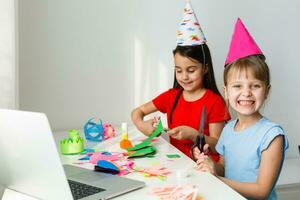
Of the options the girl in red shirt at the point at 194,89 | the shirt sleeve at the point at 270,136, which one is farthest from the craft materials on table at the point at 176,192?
the girl in red shirt at the point at 194,89

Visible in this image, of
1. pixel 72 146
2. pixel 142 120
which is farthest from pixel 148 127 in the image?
pixel 72 146

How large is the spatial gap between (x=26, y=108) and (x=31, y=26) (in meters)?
0.35

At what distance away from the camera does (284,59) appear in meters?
1.93

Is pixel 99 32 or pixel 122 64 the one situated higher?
pixel 99 32

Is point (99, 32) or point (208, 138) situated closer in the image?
point (208, 138)

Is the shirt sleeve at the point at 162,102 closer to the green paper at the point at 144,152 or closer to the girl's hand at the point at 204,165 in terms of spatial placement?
the green paper at the point at 144,152

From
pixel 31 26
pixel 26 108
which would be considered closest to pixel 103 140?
pixel 26 108

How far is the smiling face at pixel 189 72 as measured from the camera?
1.47m

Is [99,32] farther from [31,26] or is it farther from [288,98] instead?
[288,98]

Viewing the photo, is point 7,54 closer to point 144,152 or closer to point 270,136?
point 144,152

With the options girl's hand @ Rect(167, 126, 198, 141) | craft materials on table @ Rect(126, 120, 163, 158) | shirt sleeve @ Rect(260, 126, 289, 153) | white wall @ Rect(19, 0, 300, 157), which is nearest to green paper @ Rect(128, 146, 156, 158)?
craft materials on table @ Rect(126, 120, 163, 158)

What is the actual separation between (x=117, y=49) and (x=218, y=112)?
1.89 feet

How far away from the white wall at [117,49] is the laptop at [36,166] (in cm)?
89

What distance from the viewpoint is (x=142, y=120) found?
1604 millimetres
